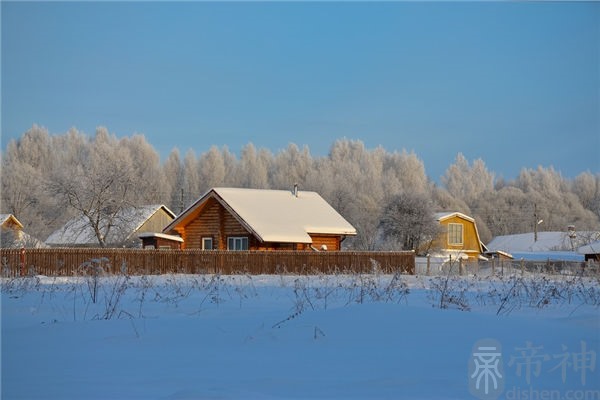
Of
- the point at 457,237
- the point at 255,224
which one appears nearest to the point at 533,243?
the point at 457,237

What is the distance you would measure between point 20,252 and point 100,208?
21758 mm

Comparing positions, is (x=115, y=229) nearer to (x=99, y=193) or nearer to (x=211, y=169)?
(x=99, y=193)

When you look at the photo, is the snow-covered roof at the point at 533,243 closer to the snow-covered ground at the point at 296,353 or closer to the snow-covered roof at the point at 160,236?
the snow-covered roof at the point at 160,236

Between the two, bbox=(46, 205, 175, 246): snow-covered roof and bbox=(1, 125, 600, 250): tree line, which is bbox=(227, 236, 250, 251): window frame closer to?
bbox=(46, 205, 175, 246): snow-covered roof

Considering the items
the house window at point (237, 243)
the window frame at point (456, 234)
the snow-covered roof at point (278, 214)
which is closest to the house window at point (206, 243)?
the house window at point (237, 243)

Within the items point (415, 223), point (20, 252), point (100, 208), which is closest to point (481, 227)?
point (415, 223)

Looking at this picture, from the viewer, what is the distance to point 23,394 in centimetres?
541

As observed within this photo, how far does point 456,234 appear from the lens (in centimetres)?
5409

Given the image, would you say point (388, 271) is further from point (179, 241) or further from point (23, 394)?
point (23, 394)

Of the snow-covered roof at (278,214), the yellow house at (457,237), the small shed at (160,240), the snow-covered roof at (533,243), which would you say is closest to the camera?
the snow-covered roof at (278,214)

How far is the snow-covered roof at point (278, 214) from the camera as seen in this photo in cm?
3447

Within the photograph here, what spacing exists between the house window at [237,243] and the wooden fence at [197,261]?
631 centimetres

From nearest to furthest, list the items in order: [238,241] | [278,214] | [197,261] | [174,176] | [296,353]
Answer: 1. [296,353]
2. [197,261]
3. [238,241]
4. [278,214]
5. [174,176]

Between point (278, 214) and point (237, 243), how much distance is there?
289cm
